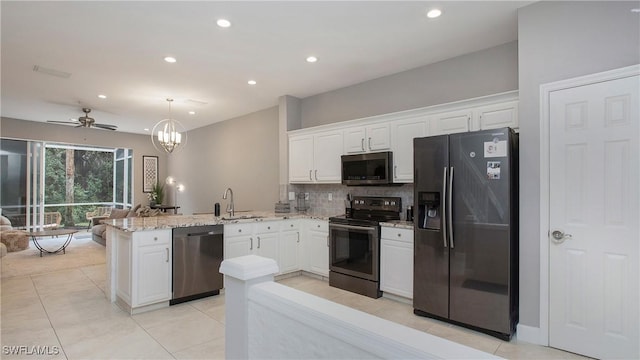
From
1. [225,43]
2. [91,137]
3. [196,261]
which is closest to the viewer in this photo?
[225,43]

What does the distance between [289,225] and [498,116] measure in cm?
294

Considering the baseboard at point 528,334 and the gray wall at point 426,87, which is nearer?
the baseboard at point 528,334

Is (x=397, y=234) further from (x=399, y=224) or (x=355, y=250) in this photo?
(x=355, y=250)

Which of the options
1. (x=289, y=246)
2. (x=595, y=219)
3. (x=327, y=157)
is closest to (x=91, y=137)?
(x=289, y=246)

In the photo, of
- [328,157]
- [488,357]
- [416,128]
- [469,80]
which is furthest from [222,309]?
[469,80]

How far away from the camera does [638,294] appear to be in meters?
2.29

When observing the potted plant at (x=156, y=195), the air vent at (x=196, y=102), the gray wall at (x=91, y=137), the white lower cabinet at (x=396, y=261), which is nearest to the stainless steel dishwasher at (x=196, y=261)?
the white lower cabinet at (x=396, y=261)

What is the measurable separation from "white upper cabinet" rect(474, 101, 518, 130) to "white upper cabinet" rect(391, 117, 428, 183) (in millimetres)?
598

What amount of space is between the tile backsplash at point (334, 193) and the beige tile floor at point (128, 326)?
1.24 metres

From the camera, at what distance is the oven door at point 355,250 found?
3.81 meters

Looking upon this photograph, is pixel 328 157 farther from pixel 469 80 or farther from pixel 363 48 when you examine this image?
pixel 469 80

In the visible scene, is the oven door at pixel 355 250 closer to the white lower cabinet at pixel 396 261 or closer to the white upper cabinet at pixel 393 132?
the white lower cabinet at pixel 396 261

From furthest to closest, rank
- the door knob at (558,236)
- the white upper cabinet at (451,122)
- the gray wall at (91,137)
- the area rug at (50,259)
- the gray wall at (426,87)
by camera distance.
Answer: the gray wall at (91,137)
the area rug at (50,259)
the gray wall at (426,87)
the white upper cabinet at (451,122)
the door knob at (558,236)

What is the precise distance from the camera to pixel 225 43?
3.42 m
